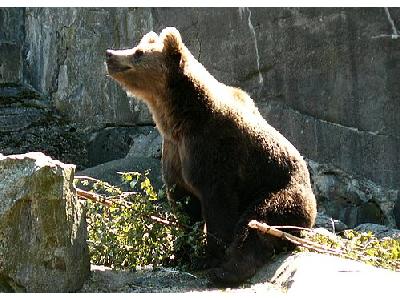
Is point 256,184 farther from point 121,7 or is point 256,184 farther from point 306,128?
point 121,7

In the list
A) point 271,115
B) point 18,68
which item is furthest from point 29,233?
point 18,68

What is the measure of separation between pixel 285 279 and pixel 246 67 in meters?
4.39

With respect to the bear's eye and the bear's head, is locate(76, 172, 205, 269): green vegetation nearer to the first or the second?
the bear's head

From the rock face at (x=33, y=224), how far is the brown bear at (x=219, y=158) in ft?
3.32

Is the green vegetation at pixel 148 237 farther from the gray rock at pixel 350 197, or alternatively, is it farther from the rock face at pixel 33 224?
the gray rock at pixel 350 197

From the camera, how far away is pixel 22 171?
4.24 metres

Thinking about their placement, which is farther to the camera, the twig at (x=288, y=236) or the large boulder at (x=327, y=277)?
the twig at (x=288, y=236)

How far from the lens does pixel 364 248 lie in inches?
197

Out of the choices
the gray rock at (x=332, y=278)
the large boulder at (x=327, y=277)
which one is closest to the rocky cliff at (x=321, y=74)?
the large boulder at (x=327, y=277)

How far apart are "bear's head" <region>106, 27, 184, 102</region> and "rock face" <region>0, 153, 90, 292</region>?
1329 mm

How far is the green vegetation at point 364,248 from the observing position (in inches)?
187

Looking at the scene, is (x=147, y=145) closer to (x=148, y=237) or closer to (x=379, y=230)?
(x=379, y=230)

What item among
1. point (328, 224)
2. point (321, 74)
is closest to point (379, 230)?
point (328, 224)

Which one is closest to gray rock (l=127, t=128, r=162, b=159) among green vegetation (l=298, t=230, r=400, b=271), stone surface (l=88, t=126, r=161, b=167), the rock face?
stone surface (l=88, t=126, r=161, b=167)
